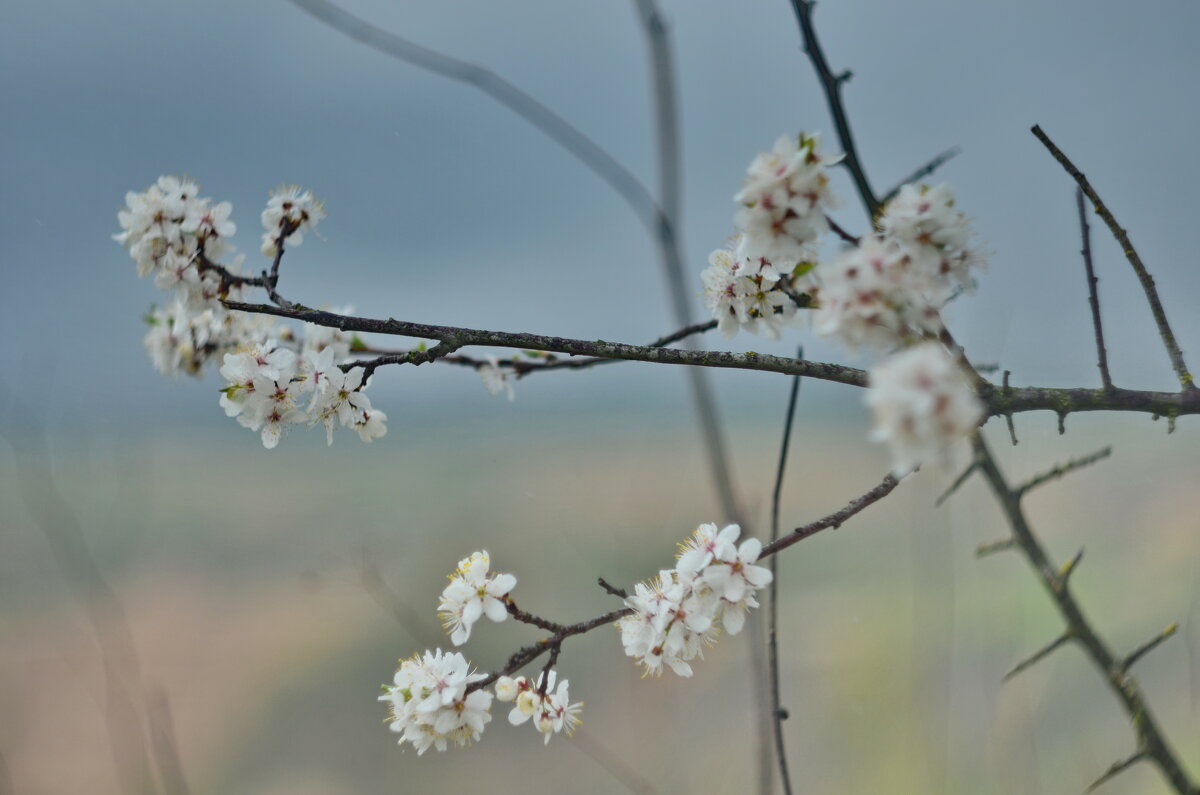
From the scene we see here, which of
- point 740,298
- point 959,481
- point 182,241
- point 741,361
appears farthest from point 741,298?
point 182,241

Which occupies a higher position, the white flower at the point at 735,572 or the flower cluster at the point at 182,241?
the flower cluster at the point at 182,241

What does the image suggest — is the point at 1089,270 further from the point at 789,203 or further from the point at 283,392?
the point at 283,392

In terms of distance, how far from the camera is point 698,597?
49 cm

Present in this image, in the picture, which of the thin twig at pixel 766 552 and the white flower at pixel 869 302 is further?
the thin twig at pixel 766 552

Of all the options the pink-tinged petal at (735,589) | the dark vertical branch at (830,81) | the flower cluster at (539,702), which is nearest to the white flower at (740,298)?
the dark vertical branch at (830,81)

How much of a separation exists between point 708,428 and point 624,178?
0.88 feet

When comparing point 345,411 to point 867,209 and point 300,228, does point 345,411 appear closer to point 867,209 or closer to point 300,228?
point 300,228

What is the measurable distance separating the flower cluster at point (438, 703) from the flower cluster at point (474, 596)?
0.08 feet

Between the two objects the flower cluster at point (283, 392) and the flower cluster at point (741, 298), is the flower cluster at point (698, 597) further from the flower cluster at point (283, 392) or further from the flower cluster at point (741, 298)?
the flower cluster at point (283, 392)

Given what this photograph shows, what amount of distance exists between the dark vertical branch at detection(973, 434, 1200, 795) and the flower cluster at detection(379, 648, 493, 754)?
1.55ft

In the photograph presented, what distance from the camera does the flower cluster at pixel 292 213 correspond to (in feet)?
2.29

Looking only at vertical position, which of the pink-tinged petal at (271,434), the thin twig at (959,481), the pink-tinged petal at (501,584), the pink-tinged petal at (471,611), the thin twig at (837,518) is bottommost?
the thin twig at (837,518)

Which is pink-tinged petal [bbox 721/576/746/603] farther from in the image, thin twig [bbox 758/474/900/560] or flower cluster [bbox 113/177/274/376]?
flower cluster [bbox 113/177/274/376]

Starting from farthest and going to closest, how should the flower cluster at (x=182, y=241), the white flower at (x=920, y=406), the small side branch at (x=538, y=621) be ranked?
the flower cluster at (x=182, y=241)
the small side branch at (x=538, y=621)
the white flower at (x=920, y=406)
